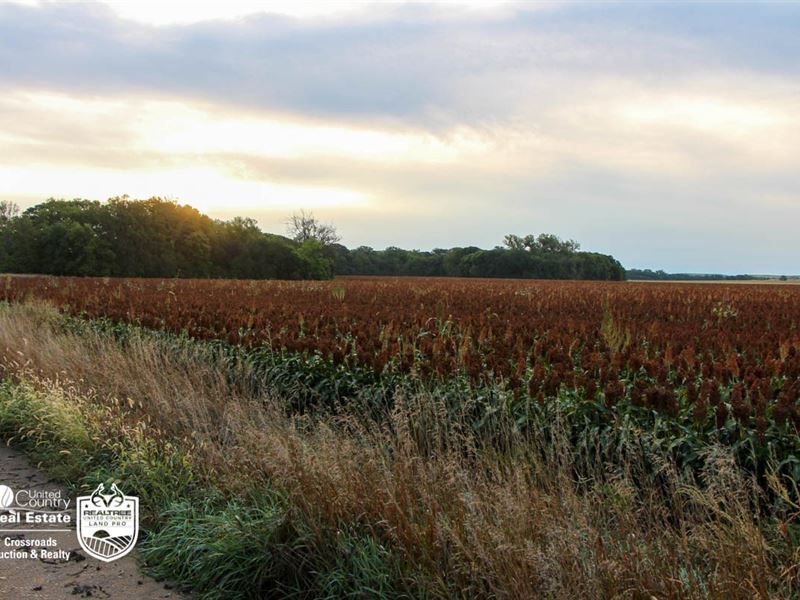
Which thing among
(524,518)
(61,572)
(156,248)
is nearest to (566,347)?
(524,518)

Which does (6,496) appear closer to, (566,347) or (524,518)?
(524,518)

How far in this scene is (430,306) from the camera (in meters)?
14.4

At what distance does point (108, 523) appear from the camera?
422cm

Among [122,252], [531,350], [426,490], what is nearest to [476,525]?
[426,490]

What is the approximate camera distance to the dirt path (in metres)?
3.44

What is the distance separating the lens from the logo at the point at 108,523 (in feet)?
13.1

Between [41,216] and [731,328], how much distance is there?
68761 mm

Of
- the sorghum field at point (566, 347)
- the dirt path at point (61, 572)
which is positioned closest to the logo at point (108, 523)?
the dirt path at point (61, 572)

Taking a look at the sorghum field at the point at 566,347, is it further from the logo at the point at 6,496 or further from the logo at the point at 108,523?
the logo at the point at 6,496

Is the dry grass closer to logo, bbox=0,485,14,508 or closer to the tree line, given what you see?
logo, bbox=0,485,14,508

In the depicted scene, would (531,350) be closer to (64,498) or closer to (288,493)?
(288,493)

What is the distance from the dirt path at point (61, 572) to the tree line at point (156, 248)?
194 feet

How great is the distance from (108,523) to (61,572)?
0.55 meters

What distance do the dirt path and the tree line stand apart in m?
59.1
